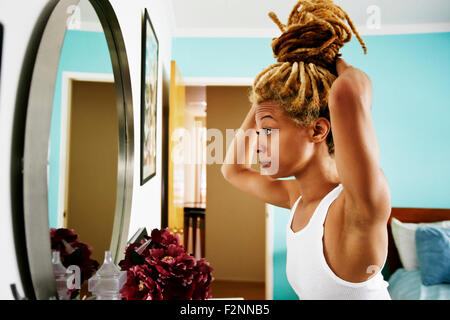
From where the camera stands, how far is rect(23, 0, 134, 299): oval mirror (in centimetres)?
32

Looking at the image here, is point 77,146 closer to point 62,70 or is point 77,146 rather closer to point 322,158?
point 62,70

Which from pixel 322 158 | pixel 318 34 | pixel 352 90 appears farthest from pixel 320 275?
pixel 318 34

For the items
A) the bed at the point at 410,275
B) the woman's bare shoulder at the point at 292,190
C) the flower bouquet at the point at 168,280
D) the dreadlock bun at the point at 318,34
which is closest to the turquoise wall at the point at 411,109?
the bed at the point at 410,275

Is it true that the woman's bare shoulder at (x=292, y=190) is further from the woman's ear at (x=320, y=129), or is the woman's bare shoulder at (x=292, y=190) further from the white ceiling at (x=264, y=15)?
the white ceiling at (x=264, y=15)

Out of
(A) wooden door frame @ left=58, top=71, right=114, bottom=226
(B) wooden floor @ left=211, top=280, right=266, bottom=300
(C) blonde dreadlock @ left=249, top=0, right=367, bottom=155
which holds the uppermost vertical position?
(C) blonde dreadlock @ left=249, top=0, right=367, bottom=155

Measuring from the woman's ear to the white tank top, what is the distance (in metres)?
0.11

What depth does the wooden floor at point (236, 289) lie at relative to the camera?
93cm

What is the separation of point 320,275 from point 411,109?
21.3 inches

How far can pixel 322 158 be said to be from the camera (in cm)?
57

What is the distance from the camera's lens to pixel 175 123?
1.18m

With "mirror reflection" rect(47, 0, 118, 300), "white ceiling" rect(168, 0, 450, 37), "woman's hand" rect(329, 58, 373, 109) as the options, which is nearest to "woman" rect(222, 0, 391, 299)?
"woman's hand" rect(329, 58, 373, 109)

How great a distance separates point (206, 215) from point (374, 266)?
576 mm

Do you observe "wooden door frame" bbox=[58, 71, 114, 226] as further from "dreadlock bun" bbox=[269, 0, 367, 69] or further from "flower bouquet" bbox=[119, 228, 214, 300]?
"dreadlock bun" bbox=[269, 0, 367, 69]

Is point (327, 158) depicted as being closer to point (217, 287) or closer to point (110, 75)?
point (110, 75)
